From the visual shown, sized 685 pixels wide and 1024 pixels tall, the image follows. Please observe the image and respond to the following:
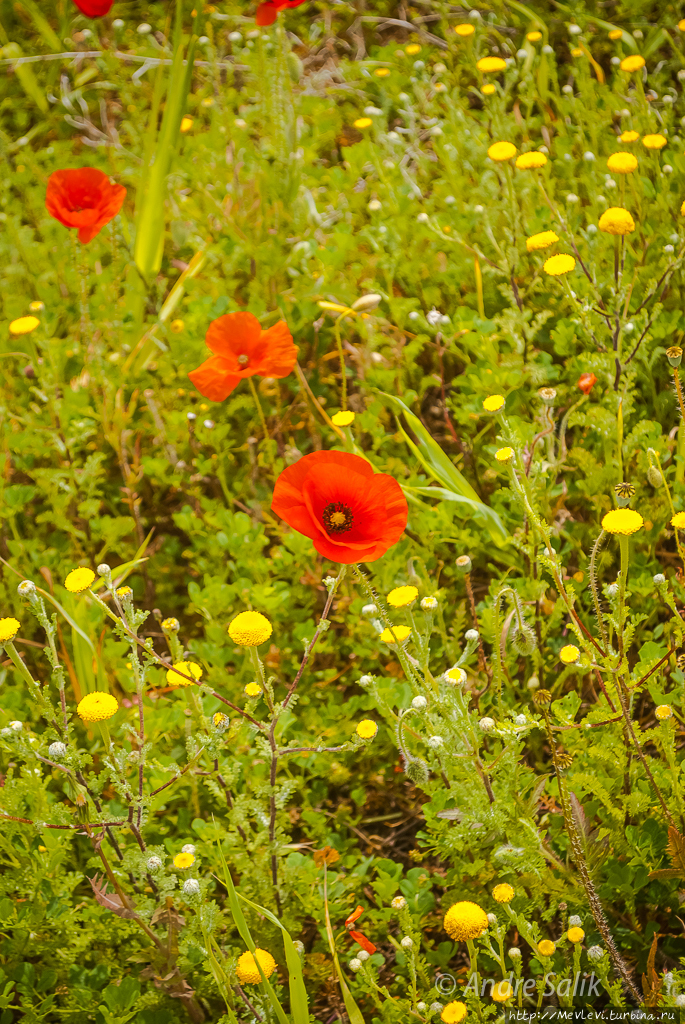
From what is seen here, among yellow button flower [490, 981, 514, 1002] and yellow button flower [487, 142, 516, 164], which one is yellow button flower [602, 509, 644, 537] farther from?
yellow button flower [487, 142, 516, 164]

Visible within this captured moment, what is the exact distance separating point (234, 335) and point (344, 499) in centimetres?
76

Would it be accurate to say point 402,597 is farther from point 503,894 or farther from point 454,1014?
point 454,1014

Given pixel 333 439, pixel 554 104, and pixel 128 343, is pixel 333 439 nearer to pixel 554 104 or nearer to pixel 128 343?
pixel 128 343

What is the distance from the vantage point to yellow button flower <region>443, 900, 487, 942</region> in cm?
111

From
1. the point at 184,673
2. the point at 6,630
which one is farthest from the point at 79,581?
the point at 184,673

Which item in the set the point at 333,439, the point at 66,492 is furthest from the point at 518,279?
the point at 66,492

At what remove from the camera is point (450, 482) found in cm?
185

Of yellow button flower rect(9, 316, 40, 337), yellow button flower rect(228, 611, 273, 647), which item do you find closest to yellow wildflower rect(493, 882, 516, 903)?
yellow button flower rect(228, 611, 273, 647)

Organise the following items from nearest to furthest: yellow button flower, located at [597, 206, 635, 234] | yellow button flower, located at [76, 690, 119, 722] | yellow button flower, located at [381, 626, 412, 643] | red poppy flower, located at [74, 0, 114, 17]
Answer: yellow button flower, located at [76, 690, 119, 722]
yellow button flower, located at [381, 626, 412, 643]
yellow button flower, located at [597, 206, 635, 234]
red poppy flower, located at [74, 0, 114, 17]

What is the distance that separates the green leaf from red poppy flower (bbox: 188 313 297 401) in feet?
0.90

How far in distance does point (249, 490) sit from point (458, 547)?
67 cm

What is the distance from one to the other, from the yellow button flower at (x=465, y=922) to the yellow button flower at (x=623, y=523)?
597 millimetres

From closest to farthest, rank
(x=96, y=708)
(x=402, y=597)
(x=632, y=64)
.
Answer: (x=96, y=708) < (x=402, y=597) < (x=632, y=64)

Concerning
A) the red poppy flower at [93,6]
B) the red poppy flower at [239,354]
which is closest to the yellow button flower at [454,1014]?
the red poppy flower at [239,354]
